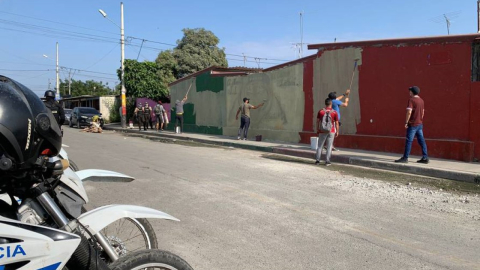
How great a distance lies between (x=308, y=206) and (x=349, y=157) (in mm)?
5144

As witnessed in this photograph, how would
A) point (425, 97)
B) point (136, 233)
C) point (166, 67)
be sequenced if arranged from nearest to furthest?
point (136, 233)
point (425, 97)
point (166, 67)

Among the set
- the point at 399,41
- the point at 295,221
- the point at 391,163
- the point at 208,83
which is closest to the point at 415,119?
the point at 391,163

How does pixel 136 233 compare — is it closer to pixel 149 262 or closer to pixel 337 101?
pixel 149 262

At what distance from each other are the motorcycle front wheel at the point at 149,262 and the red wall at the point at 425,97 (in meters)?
9.60

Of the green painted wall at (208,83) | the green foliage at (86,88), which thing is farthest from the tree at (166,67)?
the green foliage at (86,88)

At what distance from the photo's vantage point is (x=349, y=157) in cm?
1080

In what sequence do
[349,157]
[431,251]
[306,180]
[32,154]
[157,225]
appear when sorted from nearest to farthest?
[32,154] < [431,251] < [157,225] < [306,180] < [349,157]

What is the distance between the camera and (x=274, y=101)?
16094mm

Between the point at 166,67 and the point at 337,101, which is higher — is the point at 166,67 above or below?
above

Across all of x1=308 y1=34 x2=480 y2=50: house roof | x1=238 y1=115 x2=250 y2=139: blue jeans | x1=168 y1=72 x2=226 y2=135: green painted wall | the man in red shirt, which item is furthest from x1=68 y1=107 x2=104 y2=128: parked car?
the man in red shirt

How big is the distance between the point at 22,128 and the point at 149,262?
39.8 inches

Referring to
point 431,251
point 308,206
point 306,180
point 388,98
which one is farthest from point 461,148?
point 431,251

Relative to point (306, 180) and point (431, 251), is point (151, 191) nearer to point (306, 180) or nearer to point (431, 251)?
point (306, 180)

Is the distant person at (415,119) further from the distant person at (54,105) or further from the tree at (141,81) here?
the tree at (141,81)
